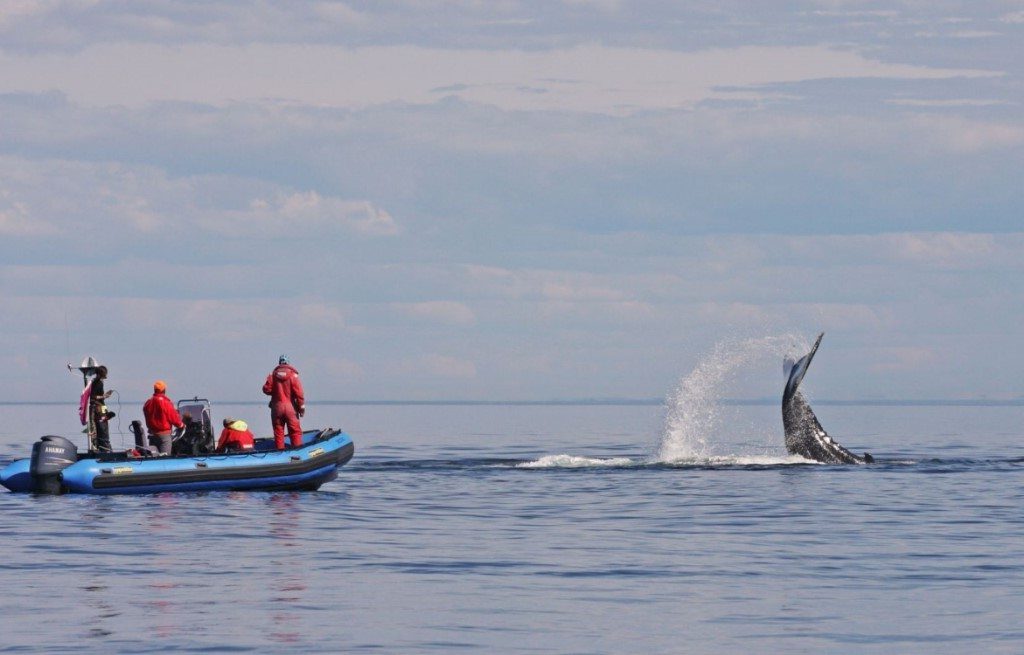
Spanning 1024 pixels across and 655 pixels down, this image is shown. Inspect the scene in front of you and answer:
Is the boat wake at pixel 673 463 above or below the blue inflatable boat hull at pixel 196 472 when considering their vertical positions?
below

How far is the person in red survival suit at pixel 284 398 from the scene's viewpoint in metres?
32.9

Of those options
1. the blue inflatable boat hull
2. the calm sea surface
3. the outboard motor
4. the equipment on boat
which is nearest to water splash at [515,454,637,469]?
the calm sea surface

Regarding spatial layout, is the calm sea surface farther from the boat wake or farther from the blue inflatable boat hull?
the boat wake

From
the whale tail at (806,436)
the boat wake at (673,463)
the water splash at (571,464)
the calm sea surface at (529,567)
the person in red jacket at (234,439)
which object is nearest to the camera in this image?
the calm sea surface at (529,567)

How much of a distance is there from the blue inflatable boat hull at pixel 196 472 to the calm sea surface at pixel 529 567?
425mm

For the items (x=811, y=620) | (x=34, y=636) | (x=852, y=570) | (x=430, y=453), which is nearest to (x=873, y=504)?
(x=852, y=570)

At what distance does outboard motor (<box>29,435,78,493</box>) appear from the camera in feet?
104

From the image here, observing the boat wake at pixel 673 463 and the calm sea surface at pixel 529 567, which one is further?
the boat wake at pixel 673 463

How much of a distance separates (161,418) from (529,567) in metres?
13.9

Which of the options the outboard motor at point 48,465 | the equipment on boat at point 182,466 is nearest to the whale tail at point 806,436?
the equipment on boat at point 182,466

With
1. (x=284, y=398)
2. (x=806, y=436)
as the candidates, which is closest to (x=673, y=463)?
(x=806, y=436)

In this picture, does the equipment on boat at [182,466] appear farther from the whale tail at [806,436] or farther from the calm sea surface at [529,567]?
the whale tail at [806,436]

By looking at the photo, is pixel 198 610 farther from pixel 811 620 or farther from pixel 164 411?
pixel 164 411

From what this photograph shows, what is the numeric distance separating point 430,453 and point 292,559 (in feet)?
113
